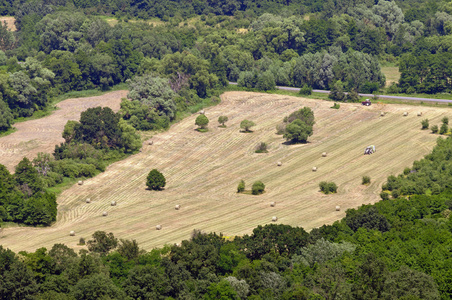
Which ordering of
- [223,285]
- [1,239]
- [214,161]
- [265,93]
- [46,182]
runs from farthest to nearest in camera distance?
[265,93]
[214,161]
[46,182]
[1,239]
[223,285]

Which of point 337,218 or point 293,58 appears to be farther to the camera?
point 293,58

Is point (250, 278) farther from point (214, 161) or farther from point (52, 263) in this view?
point (214, 161)

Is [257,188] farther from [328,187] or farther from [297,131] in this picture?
[297,131]

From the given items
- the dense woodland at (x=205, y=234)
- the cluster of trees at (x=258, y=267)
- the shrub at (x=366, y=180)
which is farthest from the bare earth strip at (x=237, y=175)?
the cluster of trees at (x=258, y=267)

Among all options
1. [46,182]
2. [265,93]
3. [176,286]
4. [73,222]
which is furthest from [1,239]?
[265,93]

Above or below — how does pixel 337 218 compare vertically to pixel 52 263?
below

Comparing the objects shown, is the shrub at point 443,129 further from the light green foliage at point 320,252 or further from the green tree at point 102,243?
the green tree at point 102,243
